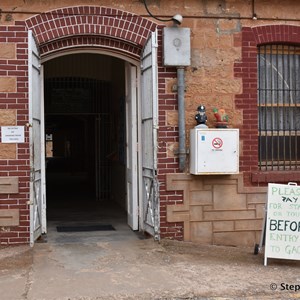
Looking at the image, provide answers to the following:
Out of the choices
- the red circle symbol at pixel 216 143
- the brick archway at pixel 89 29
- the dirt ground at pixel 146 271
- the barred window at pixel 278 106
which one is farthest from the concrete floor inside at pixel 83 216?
the brick archway at pixel 89 29

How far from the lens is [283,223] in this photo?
692cm

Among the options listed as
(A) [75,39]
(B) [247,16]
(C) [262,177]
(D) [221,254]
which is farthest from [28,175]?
(B) [247,16]

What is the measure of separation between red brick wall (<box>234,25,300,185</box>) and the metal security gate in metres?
1.45

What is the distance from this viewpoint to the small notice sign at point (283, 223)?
22.6 ft

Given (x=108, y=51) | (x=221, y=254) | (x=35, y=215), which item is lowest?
(x=221, y=254)

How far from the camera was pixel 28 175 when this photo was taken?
7.52 meters

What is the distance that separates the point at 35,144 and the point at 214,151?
8.60ft

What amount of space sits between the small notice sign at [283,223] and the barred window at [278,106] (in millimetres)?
1537

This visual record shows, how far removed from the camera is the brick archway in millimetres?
7609

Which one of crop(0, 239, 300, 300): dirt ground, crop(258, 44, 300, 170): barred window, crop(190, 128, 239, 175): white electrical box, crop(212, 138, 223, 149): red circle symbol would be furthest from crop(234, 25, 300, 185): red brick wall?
crop(0, 239, 300, 300): dirt ground

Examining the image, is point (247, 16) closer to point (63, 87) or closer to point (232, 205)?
point (232, 205)

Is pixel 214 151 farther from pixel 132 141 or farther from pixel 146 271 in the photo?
pixel 146 271

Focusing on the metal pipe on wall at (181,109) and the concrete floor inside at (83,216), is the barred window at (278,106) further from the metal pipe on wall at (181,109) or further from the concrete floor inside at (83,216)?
the concrete floor inside at (83,216)

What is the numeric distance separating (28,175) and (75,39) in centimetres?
215
